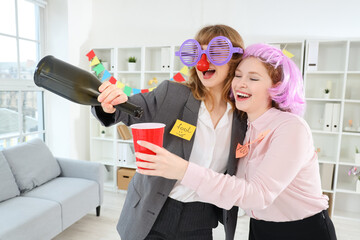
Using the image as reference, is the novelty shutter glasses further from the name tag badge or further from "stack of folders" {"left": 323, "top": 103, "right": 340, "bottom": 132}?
"stack of folders" {"left": 323, "top": 103, "right": 340, "bottom": 132}

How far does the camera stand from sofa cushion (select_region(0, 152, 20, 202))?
88.3 inches

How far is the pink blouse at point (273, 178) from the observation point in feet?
2.47

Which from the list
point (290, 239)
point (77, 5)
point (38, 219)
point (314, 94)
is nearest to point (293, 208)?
point (290, 239)

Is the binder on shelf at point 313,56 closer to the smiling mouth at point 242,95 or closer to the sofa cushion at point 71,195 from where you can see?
the smiling mouth at point 242,95

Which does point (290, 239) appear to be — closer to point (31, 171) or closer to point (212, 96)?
point (212, 96)

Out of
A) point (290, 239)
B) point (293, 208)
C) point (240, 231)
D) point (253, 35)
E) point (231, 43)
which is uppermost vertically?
point (253, 35)

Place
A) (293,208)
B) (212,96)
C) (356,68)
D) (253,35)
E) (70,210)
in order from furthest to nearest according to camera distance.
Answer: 1. (253,35)
2. (356,68)
3. (70,210)
4. (212,96)
5. (293,208)

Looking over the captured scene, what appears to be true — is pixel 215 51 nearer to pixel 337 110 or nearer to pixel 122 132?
pixel 337 110

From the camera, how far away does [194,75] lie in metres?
1.21

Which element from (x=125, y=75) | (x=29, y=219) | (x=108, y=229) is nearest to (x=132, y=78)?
(x=125, y=75)

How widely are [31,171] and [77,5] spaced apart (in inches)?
96.7

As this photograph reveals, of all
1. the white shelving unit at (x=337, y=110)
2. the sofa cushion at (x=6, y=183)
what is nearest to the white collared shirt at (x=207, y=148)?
the sofa cushion at (x=6, y=183)

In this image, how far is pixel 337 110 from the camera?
2986 mm

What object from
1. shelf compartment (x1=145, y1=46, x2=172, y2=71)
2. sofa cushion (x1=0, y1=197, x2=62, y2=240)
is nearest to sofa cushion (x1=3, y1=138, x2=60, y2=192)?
sofa cushion (x1=0, y1=197, x2=62, y2=240)
